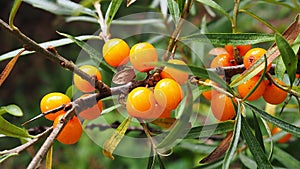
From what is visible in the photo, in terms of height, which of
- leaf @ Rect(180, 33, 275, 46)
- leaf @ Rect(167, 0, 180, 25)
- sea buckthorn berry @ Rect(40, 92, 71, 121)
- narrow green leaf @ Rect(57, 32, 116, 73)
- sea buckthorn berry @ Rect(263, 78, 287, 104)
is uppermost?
leaf @ Rect(167, 0, 180, 25)

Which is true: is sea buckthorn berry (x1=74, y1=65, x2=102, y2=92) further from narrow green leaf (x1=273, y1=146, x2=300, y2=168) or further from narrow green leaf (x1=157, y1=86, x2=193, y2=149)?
→ narrow green leaf (x1=273, y1=146, x2=300, y2=168)

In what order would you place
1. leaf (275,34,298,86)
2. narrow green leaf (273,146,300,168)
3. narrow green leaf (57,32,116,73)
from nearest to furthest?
leaf (275,34,298,86), narrow green leaf (57,32,116,73), narrow green leaf (273,146,300,168)

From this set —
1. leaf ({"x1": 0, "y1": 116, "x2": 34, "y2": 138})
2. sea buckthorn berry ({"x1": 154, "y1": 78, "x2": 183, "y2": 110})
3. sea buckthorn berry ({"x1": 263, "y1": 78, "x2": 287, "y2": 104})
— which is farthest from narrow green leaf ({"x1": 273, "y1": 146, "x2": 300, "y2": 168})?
leaf ({"x1": 0, "y1": 116, "x2": 34, "y2": 138})

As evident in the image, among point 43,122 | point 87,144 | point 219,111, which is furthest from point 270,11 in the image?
point 219,111

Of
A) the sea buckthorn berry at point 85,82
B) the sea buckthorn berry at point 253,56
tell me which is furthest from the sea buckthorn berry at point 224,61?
the sea buckthorn berry at point 85,82

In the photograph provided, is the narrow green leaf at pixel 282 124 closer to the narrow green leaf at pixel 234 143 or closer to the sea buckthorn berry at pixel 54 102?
the narrow green leaf at pixel 234 143
